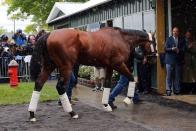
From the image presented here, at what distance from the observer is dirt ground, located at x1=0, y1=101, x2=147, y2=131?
9.23 metres

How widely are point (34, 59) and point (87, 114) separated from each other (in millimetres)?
1674

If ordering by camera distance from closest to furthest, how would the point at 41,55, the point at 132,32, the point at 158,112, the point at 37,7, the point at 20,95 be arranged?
the point at 41,55
the point at 158,112
the point at 132,32
the point at 20,95
the point at 37,7

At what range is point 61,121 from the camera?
33.1 feet

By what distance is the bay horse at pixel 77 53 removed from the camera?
10438 millimetres

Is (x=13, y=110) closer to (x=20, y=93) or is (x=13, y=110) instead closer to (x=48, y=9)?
(x=20, y=93)

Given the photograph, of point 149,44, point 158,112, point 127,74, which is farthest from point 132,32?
point 158,112

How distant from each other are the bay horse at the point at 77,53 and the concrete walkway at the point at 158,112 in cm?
82

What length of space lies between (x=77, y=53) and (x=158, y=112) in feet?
7.31

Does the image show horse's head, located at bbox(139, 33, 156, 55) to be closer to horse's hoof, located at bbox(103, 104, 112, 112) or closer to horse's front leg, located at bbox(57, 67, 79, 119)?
horse's hoof, located at bbox(103, 104, 112, 112)

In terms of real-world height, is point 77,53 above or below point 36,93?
above

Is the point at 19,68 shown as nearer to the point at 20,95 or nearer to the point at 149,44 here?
the point at 20,95

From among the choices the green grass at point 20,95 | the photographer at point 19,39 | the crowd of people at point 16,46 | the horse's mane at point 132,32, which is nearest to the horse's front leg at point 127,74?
the horse's mane at point 132,32

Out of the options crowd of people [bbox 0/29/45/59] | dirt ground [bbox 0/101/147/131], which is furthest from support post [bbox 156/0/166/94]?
crowd of people [bbox 0/29/45/59]

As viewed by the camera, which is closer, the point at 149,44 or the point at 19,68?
the point at 149,44
